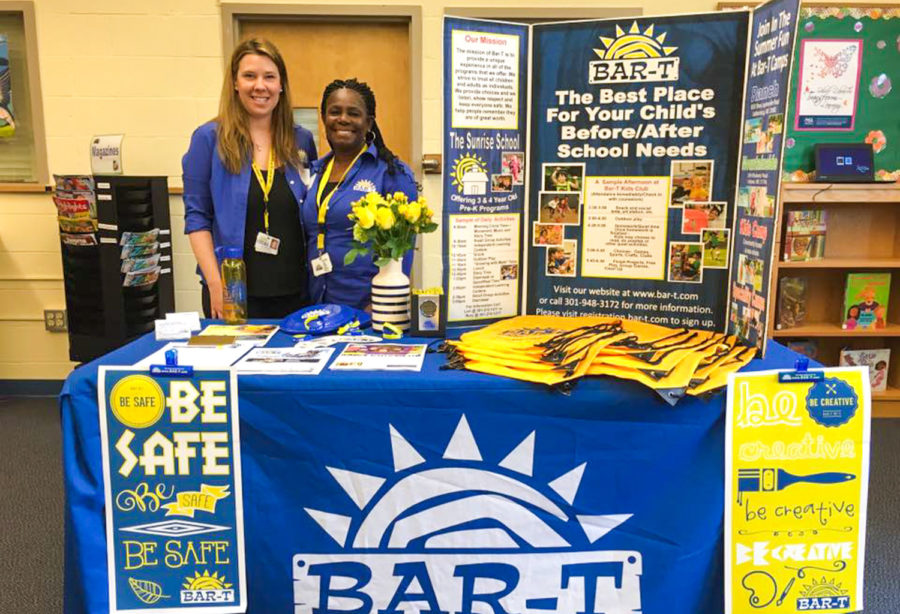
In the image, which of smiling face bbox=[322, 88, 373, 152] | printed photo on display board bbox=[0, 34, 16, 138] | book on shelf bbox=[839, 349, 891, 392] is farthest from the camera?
book on shelf bbox=[839, 349, 891, 392]

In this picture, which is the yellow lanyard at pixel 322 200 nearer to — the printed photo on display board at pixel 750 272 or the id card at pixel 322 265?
the id card at pixel 322 265

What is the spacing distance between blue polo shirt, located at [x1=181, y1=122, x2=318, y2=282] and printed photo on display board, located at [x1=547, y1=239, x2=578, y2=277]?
91 centimetres

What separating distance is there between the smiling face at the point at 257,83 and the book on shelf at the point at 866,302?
9.98ft

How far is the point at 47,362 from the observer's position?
360cm

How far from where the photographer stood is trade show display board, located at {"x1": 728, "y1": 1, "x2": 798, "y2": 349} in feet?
4.32

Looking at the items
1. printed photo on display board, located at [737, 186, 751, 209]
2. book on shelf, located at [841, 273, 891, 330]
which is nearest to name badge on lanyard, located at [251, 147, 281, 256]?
printed photo on display board, located at [737, 186, 751, 209]

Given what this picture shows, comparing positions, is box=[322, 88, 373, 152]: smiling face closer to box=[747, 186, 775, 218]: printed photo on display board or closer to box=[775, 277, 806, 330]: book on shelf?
box=[747, 186, 775, 218]: printed photo on display board

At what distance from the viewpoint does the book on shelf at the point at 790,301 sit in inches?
135

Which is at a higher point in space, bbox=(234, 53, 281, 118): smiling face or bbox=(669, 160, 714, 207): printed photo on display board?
bbox=(234, 53, 281, 118): smiling face

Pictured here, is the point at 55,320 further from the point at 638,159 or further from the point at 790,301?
the point at 790,301

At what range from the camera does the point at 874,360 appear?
3.50 meters

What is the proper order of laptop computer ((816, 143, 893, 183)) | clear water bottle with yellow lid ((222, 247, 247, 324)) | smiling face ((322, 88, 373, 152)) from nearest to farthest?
clear water bottle with yellow lid ((222, 247, 247, 324)), smiling face ((322, 88, 373, 152)), laptop computer ((816, 143, 893, 183))

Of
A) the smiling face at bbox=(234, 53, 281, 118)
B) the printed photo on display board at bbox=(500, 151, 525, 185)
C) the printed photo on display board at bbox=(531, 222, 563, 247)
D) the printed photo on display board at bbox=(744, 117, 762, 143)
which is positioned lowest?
the printed photo on display board at bbox=(531, 222, 563, 247)

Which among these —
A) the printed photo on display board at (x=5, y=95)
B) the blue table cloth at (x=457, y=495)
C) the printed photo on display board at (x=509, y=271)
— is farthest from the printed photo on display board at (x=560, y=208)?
the printed photo on display board at (x=5, y=95)
